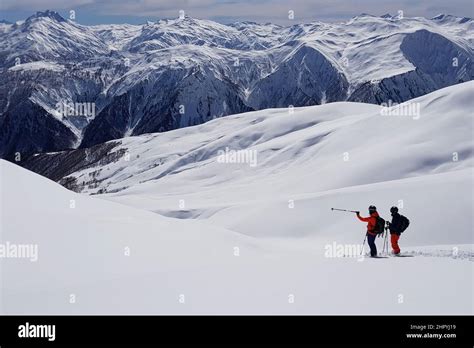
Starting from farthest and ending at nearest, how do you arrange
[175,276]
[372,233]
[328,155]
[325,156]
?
[325,156] < [328,155] < [372,233] < [175,276]

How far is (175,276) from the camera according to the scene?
1382 cm

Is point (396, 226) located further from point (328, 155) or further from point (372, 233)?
point (328, 155)

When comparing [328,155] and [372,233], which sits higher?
[328,155]

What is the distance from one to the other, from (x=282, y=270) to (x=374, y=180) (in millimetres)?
39625

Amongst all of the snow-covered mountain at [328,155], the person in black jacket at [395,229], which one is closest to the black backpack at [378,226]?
the person in black jacket at [395,229]

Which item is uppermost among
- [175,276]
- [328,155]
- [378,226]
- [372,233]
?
[328,155]

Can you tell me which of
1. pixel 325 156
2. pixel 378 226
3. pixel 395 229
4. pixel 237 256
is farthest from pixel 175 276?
→ pixel 325 156

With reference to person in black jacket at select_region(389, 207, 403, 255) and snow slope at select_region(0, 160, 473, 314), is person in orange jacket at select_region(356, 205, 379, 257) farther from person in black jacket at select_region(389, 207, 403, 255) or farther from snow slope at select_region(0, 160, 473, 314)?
snow slope at select_region(0, 160, 473, 314)

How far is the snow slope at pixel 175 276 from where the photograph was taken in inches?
456

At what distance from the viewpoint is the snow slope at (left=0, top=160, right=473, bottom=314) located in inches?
456

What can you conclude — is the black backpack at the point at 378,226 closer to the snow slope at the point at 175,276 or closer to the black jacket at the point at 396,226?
the black jacket at the point at 396,226
